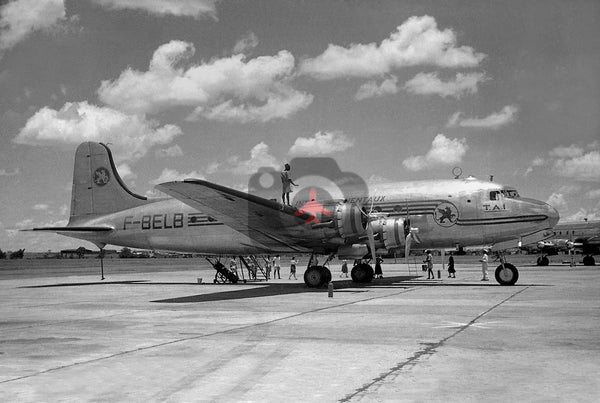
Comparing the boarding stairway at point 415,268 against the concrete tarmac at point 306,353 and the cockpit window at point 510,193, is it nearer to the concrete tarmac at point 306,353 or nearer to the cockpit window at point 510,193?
the cockpit window at point 510,193

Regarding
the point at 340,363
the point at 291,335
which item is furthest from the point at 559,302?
the point at 340,363

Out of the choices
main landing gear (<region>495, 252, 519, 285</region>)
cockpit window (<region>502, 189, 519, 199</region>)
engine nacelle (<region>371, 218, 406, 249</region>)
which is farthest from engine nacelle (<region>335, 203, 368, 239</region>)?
cockpit window (<region>502, 189, 519, 199</region>)

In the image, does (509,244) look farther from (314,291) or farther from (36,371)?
(36,371)

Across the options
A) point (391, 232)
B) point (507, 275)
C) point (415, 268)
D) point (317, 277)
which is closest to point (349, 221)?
point (391, 232)

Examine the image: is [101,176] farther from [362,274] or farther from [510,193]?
Result: [510,193]

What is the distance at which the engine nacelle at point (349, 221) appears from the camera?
21.6 meters

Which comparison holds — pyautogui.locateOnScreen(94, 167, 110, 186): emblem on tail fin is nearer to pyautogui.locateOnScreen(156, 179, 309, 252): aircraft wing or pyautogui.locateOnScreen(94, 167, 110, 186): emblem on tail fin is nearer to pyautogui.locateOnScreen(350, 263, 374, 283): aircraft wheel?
pyautogui.locateOnScreen(156, 179, 309, 252): aircraft wing

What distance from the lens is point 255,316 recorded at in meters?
13.5

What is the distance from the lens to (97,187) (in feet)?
100

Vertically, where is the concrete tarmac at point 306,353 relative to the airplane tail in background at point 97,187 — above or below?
below

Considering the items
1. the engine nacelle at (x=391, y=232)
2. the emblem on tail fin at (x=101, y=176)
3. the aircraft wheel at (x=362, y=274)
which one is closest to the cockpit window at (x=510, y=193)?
the engine nacelle at (x=391, y=232)

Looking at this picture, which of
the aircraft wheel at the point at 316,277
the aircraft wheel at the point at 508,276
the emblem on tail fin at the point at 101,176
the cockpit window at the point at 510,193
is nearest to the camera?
the aircraft wheel at the point at 316,277

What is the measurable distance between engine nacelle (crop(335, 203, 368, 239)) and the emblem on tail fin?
14179mm

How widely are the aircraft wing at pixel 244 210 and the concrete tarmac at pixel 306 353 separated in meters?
4.45
